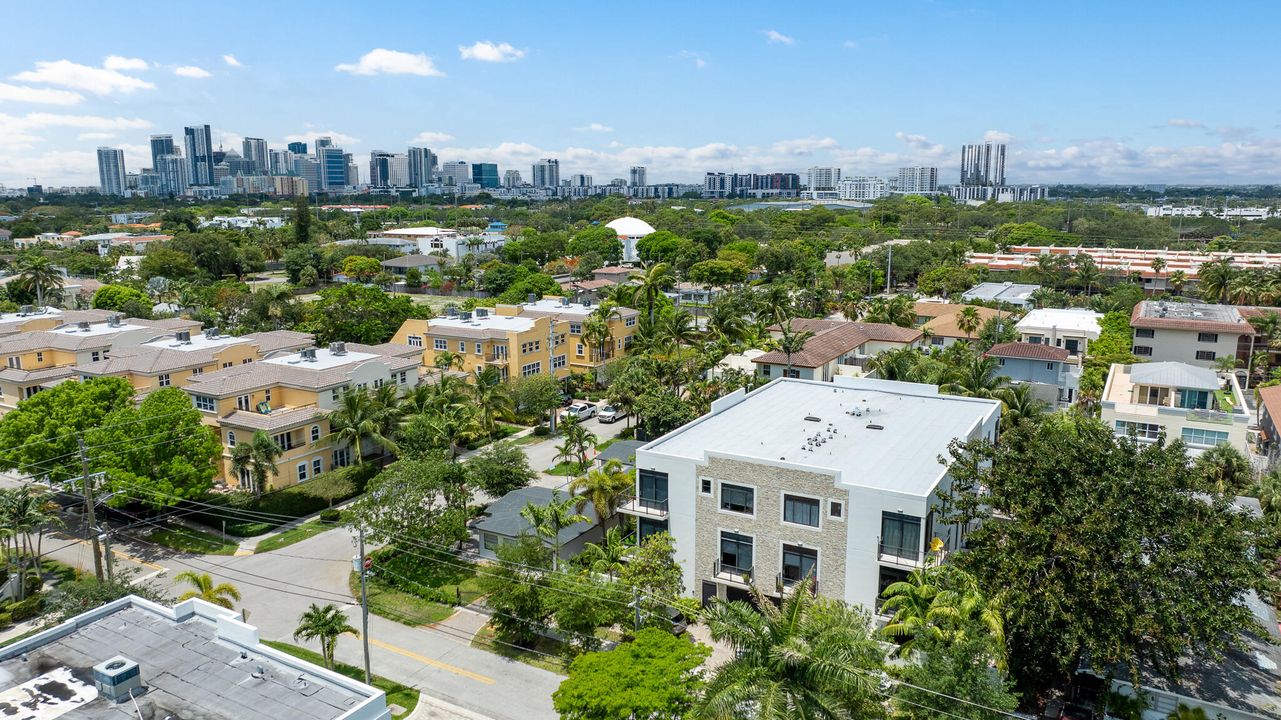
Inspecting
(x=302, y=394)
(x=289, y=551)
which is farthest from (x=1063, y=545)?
(x=302, y=394)

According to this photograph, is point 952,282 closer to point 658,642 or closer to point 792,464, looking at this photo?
point 792,464

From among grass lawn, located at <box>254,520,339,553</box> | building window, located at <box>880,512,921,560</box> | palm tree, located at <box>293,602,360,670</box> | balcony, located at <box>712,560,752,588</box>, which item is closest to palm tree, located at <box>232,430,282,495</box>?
grass lawn, located at <box>254,520,339,553</box>

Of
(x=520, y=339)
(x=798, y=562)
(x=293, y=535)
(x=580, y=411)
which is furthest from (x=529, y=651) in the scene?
(x=520, y=339)

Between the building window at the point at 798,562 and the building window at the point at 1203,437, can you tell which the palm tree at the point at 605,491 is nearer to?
the building window at the point at 798,562

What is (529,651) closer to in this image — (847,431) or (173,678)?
(173,678)

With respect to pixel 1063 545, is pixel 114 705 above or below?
below

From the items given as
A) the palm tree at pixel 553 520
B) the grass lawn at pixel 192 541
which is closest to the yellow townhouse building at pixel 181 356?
the grass lawn at pixel 192 541
